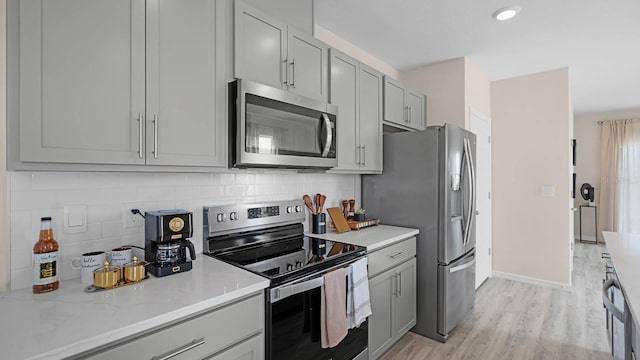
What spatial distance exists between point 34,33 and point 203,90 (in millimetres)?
617

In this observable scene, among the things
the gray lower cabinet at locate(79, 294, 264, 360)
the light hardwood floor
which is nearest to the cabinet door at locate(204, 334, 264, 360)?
the gray lower cabinet at locate(79, 294, 264, 360)

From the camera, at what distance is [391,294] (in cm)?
234

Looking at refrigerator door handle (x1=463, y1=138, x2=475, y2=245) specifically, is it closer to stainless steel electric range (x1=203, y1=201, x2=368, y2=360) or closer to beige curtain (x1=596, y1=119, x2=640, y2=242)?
stainless steel electric range (x1=203, y1=201, x2=368, y2=360)

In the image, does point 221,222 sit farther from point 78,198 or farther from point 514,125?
point 514,125

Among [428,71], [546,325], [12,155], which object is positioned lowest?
[546,325]

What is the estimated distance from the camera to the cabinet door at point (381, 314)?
216 cm

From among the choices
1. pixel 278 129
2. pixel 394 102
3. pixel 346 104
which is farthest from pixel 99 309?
pixel 394 102

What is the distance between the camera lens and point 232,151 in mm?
1672

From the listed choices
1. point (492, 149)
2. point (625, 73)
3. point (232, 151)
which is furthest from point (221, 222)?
point (625, 73)

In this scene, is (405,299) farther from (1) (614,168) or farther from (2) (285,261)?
(1) (614,168)

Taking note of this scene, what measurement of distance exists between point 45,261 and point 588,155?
29.2 ft

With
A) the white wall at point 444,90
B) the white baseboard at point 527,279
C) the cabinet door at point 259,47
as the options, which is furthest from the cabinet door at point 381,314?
the white baseboard at point 527,279

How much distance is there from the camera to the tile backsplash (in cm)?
129

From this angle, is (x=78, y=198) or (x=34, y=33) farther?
(x=78, y=198)
